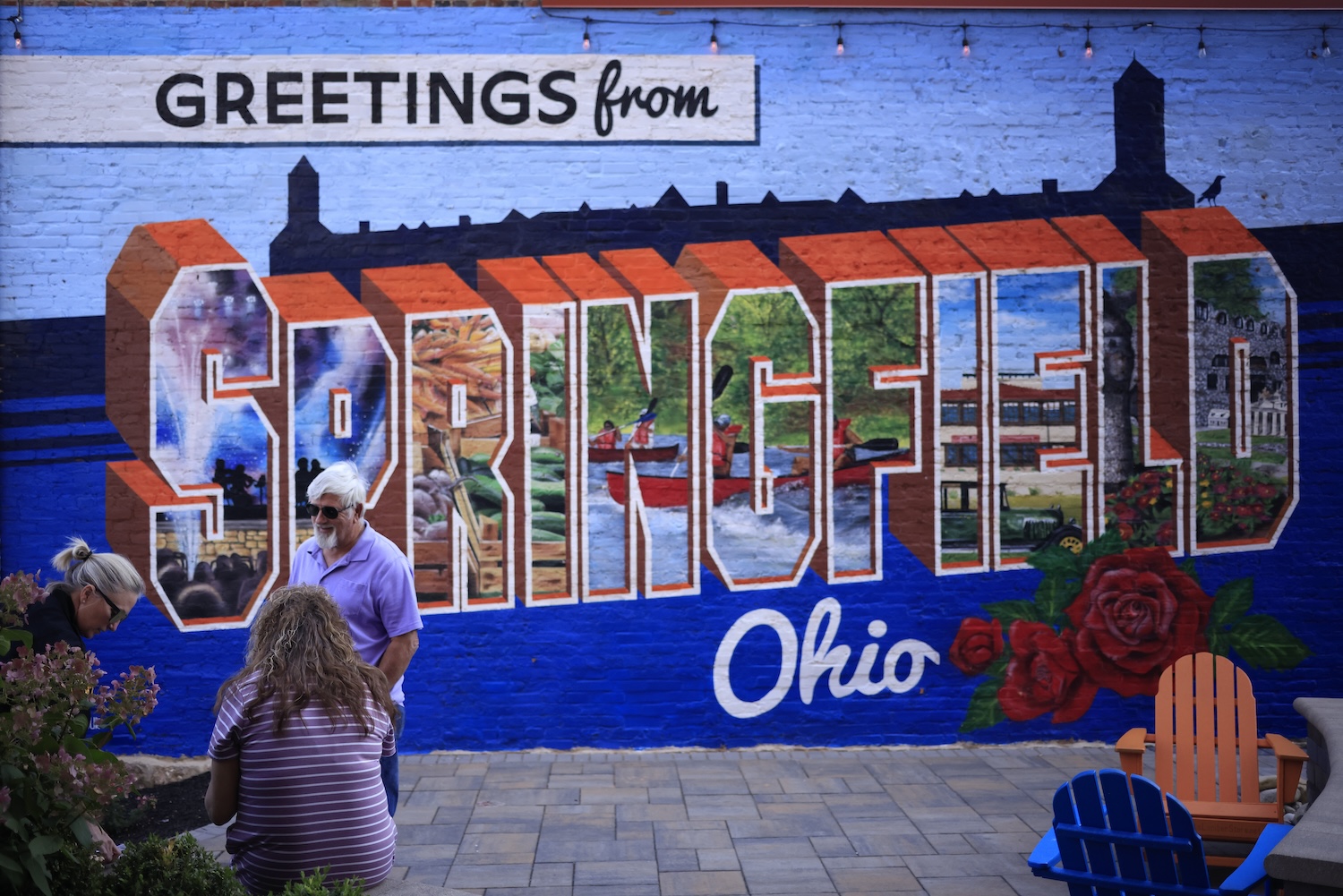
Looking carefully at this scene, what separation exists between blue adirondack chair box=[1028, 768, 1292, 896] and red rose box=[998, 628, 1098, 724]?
354cm

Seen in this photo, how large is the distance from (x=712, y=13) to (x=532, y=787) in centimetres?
485

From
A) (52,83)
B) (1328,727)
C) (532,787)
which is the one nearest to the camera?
(1328,727)

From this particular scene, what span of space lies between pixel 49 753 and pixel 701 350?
505 centimetres

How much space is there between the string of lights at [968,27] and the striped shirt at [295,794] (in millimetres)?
5270

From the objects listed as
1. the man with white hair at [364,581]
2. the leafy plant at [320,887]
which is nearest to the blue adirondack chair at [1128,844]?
the leafy plant at [320,887]

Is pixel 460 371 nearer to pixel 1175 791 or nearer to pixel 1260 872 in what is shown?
pixel 1175 791

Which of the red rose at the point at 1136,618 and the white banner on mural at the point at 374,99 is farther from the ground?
the white banner on mural at the point at 374,99

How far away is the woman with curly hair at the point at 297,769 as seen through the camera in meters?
3.14

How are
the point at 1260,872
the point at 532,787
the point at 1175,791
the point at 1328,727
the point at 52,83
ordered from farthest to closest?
1. the point at 52,83
2. the point at 532,787
3. the point at 1175,791
4. the point at 1328,727
5. the point at 1260,872

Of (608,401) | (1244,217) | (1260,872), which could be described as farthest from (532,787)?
(1244,217)

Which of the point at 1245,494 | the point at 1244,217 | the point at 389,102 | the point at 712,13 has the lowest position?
the point at 1245,494

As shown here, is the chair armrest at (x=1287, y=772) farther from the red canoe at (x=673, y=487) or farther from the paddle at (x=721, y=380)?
the paddle at (x=721, y=380)

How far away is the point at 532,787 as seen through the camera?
248 inches

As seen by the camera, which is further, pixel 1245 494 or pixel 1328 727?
pixel 1245 494
